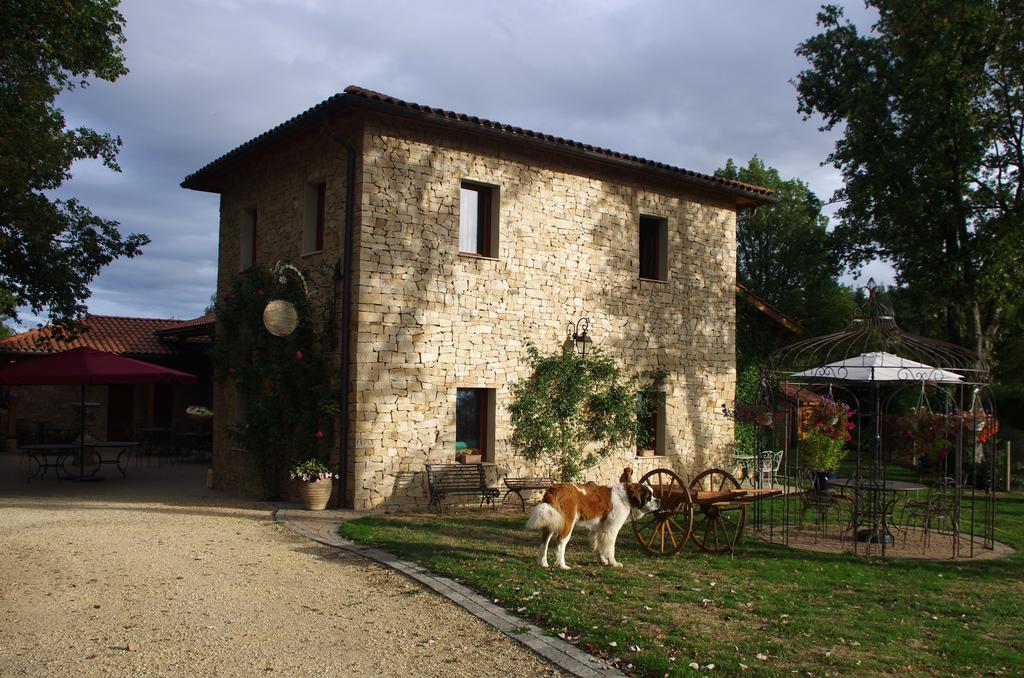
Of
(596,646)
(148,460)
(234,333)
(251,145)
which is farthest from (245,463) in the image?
(596,646)

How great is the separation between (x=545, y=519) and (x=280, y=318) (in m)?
5.89

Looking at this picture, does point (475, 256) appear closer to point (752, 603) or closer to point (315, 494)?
point (315, 494)

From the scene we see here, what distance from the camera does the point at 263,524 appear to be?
404 inches

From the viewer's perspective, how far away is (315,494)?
435 inches

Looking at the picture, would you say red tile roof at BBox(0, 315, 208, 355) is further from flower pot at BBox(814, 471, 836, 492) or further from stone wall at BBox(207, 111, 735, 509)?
flower pot at BBox(814, 471, 836, 492)

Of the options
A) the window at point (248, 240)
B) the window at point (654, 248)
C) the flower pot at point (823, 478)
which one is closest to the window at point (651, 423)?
the window at point (654, 248)

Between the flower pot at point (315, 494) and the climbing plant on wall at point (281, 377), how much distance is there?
59 centimetres

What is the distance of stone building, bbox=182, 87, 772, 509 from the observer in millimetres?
11281

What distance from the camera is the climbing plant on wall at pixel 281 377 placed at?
38.3 feet

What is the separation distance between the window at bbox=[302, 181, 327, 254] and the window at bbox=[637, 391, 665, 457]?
20.7 ft

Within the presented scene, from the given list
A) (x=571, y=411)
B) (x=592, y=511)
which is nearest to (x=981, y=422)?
(x=592, y=511)

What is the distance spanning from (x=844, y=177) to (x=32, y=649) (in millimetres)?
18929

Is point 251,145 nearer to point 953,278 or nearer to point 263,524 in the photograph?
point 263,524

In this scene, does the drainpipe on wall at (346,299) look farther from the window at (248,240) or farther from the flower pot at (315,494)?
the window at (248,240)
